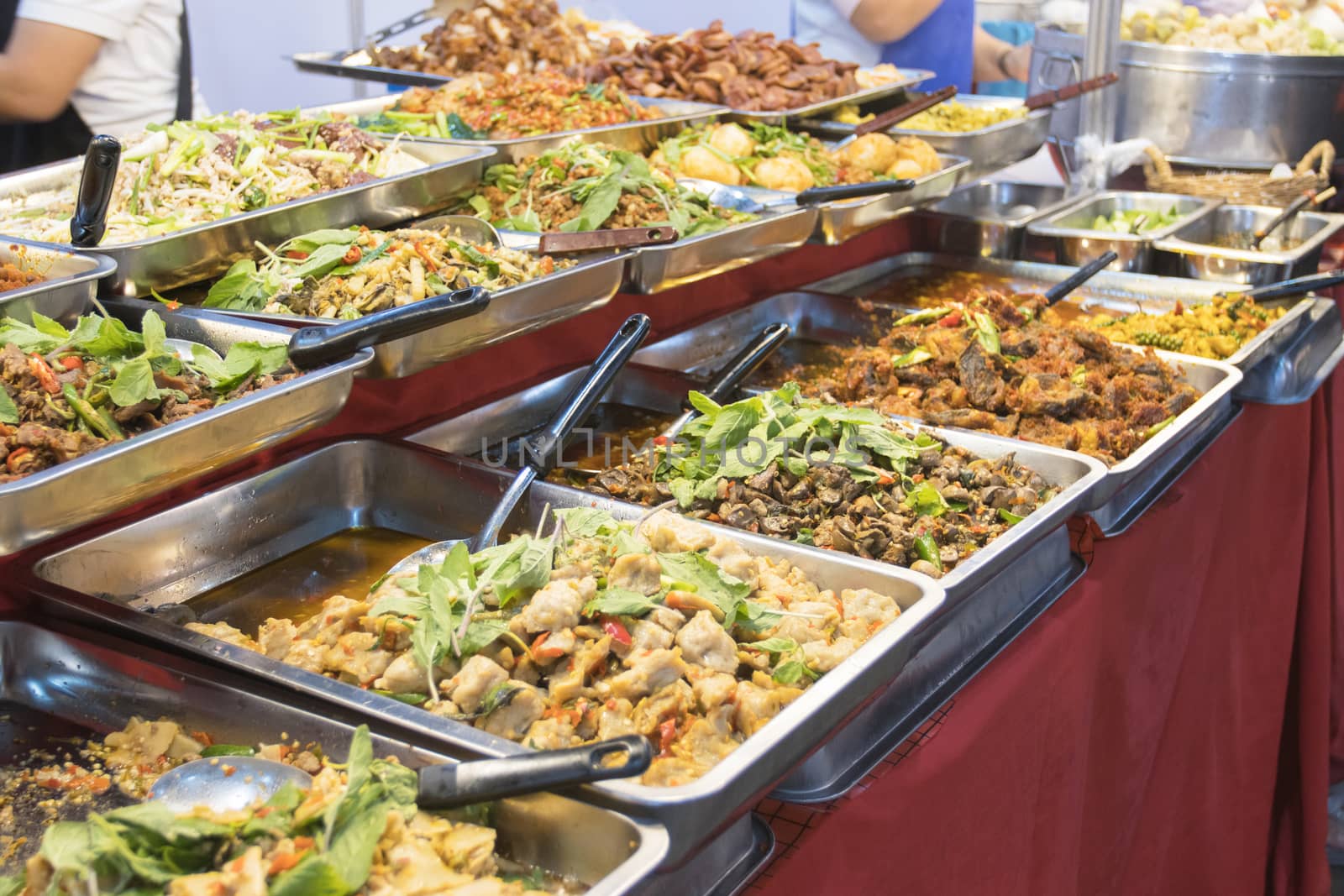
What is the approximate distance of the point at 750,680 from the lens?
55.3 inches

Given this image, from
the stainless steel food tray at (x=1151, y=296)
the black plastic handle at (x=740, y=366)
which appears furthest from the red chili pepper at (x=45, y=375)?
the stainless steel food tray at (x=1151, y=296)

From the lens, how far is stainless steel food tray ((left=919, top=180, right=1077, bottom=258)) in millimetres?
3664

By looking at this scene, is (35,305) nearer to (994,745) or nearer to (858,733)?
(858,733)

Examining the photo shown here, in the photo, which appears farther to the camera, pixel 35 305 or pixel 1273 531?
pixel 1273 531

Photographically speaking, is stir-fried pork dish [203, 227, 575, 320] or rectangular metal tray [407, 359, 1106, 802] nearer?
rectangular metal tray [407, 359, 1106, 802]

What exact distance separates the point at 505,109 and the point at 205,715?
2.18m

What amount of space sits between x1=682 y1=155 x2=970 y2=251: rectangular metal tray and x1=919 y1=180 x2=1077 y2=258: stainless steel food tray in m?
0.47

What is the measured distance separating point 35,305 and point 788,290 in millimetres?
1817

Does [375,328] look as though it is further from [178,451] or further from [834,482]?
[834,482]

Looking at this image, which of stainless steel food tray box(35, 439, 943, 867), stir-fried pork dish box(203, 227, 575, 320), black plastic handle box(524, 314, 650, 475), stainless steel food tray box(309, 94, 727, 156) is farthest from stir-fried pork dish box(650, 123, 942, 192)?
stainless steel food tray box(35, 439, 943, 867)

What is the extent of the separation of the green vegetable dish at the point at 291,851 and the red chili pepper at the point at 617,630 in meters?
0.33

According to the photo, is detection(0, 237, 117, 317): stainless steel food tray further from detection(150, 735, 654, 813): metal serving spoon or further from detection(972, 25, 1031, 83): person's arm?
detection(972, 25, 1031, 83): person's arm

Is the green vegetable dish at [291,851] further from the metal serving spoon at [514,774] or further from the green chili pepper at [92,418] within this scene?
the green chili pepper at [92,418]

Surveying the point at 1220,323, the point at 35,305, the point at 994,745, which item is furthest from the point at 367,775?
the point at 1220,323
